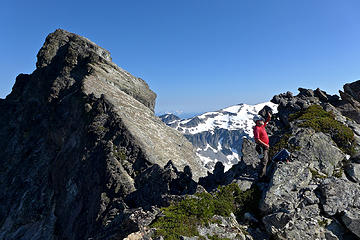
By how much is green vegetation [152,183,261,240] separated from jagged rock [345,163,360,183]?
7954mm

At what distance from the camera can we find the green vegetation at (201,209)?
41.6ft

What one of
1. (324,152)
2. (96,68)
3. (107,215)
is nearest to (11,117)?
(96,68)

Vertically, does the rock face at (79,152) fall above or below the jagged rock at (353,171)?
above

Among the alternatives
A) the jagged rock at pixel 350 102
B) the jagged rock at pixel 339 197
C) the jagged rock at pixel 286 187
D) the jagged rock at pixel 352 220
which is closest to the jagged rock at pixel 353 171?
the jagged rock at pixel 339 197

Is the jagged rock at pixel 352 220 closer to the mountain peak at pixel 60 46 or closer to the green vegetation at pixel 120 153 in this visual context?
the green vegetation at pixel 120 153

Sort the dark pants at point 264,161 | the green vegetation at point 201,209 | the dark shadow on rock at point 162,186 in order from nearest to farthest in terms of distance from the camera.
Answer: the green vegetation at point 201,209 → the dark pants at point 264,161 → the dark shadow on rock at point 162,186

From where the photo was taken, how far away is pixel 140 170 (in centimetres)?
3541

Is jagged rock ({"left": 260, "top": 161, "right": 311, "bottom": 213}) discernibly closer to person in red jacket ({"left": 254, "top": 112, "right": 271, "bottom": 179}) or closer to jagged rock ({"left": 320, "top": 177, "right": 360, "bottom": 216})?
person in red jacket ({"left": 254, "top": 112, "right": 271, "bottom": 179})

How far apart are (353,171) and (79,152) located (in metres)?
37.5

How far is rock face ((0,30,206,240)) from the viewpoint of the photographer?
29031mm

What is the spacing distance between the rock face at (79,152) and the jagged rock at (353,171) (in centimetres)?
1305

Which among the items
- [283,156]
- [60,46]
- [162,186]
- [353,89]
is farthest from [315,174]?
[60,46]

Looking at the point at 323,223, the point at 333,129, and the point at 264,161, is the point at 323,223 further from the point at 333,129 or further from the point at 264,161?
the point at 333,129

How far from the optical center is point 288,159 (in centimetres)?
1916
